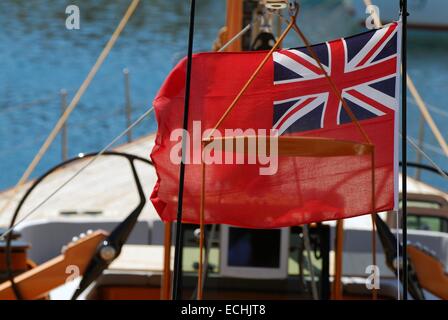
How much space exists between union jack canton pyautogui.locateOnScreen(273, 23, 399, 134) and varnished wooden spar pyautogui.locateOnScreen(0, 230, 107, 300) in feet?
5.34

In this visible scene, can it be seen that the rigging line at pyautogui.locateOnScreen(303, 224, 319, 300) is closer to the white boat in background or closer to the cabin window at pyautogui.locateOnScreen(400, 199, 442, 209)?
the cabin window at pyautogui.locateOnScreen(400, 199, 442, 209)

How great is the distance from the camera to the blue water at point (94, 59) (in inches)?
680

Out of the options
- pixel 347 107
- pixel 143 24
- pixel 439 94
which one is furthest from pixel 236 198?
pixel 143 24

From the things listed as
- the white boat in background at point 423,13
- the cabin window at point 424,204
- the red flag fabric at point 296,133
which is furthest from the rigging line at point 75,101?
the white boat in background at point 423,13

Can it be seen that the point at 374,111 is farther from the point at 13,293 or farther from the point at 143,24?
the point at 143,24

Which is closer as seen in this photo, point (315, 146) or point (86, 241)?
point (315, 146)

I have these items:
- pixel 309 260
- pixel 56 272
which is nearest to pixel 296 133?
pixel 309 260

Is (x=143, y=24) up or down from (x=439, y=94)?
up

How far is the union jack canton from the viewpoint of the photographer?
11.1 feet

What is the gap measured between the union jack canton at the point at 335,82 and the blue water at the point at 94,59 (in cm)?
975

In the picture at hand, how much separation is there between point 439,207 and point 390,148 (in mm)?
3599

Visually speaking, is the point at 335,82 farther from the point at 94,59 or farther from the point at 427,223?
the point at 94,59

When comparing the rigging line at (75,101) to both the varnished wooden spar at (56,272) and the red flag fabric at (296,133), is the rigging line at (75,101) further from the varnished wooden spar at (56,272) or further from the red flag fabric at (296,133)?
the red flag fabric at (296,133)

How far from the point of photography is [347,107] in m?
3.18
